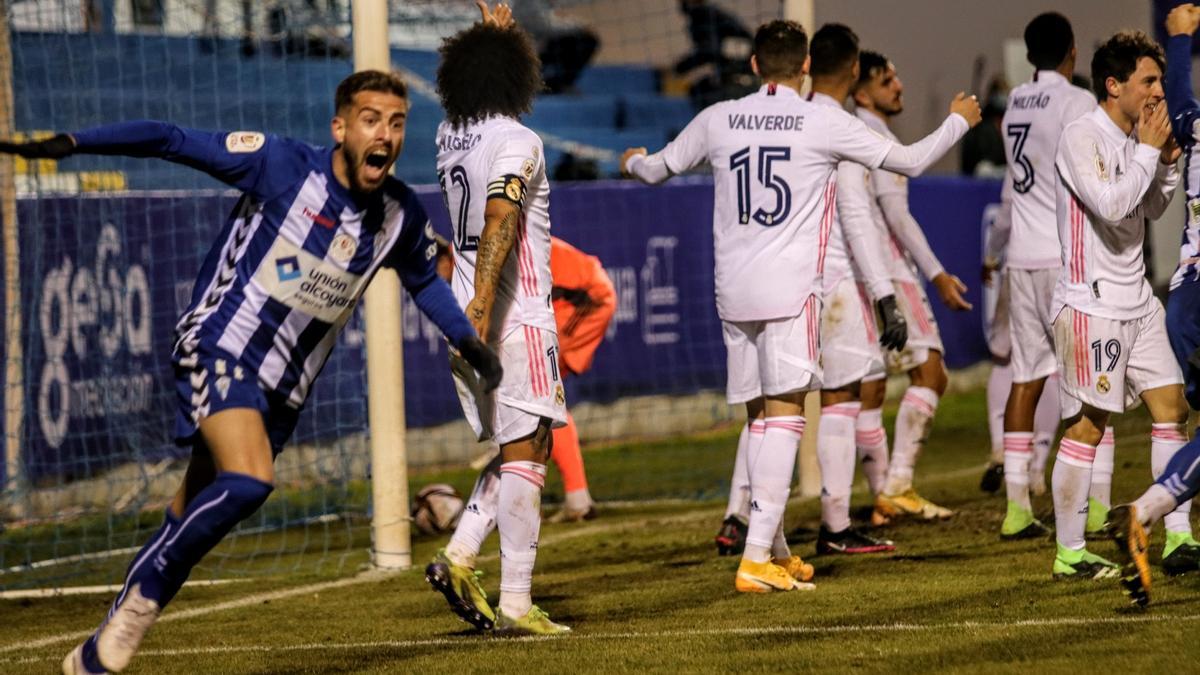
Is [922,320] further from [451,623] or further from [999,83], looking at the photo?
[999,83]

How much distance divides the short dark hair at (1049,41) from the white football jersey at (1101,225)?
1.79m

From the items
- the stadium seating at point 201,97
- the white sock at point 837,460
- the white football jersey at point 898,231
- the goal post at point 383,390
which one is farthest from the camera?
the stadium seating at point 201,97

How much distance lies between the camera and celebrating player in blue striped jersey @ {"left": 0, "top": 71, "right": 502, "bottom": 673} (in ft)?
16.2

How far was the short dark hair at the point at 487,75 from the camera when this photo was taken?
20.0ft

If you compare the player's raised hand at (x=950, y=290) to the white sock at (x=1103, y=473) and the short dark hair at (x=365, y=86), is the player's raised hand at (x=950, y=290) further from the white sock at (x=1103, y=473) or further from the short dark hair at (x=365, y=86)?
the short dark hair at (x=365, y=86)

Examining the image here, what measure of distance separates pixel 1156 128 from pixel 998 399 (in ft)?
→ 13.0

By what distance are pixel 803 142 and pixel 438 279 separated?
6.28 feet

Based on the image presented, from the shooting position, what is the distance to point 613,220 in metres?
13.2

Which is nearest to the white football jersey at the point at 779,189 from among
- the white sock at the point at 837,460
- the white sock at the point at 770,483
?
the white sock at the point at 770,483

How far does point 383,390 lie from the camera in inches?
325

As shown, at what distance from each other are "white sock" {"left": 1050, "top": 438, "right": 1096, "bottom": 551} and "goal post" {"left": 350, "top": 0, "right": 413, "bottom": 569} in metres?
3.24

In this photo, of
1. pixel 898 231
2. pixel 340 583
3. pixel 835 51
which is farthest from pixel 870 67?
pixel 340 583

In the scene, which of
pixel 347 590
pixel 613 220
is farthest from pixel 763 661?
pixel 613 220

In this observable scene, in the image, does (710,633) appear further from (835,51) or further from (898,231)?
(898,231)
